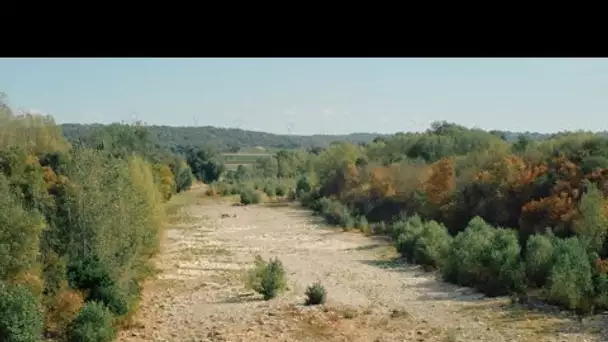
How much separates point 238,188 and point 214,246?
106ft

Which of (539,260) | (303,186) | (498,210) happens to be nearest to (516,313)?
(539,260)

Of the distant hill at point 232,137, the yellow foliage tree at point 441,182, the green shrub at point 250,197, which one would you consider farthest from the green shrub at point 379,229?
the distant hill at point 232,137

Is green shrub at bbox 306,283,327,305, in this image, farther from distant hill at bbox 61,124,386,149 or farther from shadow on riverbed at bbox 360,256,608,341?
distant hill at bbox 61,124,386,149

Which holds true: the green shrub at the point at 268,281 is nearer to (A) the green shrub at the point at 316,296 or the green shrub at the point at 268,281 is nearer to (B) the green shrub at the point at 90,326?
(A) the green shrub at the point at 316,296

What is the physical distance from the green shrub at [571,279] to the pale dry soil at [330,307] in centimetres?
53

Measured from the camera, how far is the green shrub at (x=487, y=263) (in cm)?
1923

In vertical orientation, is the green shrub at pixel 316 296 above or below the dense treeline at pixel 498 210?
below

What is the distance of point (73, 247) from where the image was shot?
1789 centimetres

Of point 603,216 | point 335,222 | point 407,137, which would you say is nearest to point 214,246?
point 335,222

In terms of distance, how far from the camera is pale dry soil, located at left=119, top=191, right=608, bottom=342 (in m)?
15.5

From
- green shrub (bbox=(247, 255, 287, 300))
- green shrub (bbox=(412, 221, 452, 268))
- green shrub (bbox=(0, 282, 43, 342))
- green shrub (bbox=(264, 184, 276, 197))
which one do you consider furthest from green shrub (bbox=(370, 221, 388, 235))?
green shrub (bbox=(264, 184, 276, 197))

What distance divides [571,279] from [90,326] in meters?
11.2

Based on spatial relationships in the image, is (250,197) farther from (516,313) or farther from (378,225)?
(516,313)
